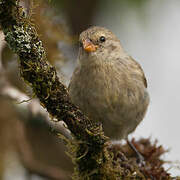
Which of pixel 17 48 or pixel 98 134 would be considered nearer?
pixel 17 48

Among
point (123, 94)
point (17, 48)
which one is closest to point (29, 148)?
point (123, 94)

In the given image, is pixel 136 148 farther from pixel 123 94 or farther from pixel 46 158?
pixel 46 158

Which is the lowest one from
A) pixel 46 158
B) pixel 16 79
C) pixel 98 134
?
pixel 98 134

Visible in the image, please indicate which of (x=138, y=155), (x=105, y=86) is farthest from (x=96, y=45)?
(x=138, y=155)

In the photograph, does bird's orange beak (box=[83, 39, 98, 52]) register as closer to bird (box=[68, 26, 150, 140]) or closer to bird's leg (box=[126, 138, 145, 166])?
bird (box=[68, 26, 150, 140])

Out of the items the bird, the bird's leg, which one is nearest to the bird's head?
the bird

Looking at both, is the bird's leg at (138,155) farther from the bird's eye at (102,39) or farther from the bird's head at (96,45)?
the bird's eye at (102,39)

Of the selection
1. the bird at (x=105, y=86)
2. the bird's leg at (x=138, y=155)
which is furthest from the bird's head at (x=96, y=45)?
the bird's leg at (x=138, y=155)

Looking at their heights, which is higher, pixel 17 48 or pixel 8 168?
Answer: pixel 8 168
